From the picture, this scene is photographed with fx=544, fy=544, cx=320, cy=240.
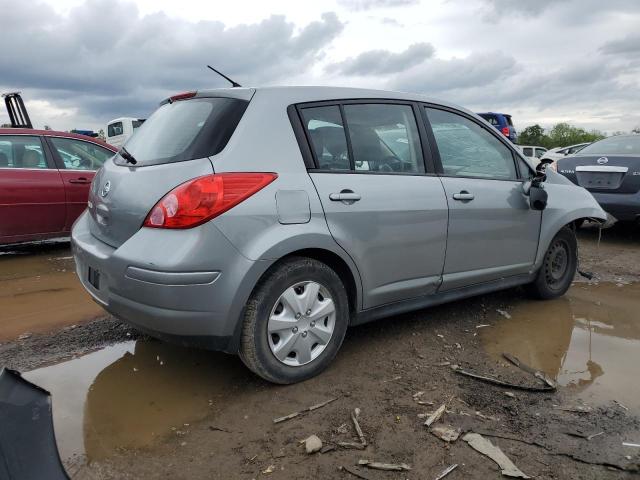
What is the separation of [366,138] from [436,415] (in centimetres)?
166

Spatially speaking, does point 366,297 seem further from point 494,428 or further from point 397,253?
point 494,428

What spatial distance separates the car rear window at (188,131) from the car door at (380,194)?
0.46 metres

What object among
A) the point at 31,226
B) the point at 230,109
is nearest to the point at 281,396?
the point at 230,109

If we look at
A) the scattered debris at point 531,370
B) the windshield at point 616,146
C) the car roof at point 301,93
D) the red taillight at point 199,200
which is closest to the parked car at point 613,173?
the windshield at point 616,146

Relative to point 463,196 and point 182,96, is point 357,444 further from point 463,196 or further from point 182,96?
point 182,96

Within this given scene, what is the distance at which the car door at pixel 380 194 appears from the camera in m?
3.09

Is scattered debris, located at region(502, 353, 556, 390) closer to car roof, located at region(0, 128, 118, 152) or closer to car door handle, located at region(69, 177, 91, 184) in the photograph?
car door handle, located at region(69, 177, 91, 184)

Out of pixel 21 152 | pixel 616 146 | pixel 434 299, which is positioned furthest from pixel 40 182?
pixel 616 146

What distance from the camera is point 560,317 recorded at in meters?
4.37

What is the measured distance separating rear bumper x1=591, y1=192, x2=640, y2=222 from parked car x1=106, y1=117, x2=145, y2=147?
64.4 feet

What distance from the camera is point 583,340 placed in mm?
3914

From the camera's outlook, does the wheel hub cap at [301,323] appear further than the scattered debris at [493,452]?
Yes

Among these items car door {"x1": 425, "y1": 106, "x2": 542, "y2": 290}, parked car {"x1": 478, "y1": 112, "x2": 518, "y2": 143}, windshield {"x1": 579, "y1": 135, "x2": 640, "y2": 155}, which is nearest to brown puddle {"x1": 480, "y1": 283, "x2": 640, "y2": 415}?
car door {"x1": 425, "y1": 106, "x2": 542, "y2": 290}

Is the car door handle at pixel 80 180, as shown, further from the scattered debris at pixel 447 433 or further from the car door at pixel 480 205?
the scattered debris at pixel 447 433
